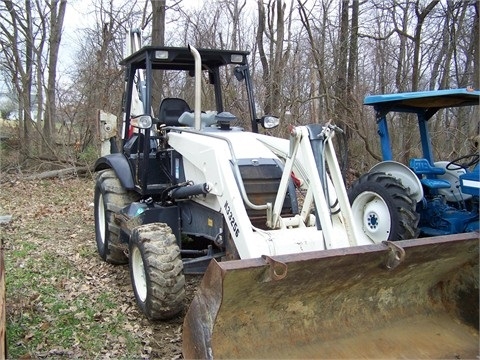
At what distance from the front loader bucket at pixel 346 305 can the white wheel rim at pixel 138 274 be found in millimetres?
1396

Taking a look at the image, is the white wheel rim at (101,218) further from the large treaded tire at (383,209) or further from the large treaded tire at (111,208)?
the large treaded tire at (383,209)

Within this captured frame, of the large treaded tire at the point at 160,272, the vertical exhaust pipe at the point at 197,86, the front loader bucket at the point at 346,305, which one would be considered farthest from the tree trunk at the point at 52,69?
the front loader bucket at the point at 346,305

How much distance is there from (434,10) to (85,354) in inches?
551

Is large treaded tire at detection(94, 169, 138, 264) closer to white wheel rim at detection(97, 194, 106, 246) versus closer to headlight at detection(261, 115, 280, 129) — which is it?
white wheel rim at detection(97, 194, 106, 246)

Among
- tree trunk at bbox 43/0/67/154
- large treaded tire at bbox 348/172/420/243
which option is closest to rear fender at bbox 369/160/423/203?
large treaded tire at bbox 348/172/420/243

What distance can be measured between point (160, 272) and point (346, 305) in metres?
1.52

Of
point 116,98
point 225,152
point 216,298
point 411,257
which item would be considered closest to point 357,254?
point 411,257

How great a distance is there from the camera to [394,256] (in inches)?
131

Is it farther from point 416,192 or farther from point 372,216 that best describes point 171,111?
point 416,192

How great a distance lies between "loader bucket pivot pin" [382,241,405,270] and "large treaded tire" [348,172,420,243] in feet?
6.55

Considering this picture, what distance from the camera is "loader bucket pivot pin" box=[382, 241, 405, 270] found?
3.31 m

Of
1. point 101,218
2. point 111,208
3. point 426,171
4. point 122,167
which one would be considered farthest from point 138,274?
point 426,171

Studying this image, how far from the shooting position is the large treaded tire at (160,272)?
161 inches

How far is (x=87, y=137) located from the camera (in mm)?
14961
